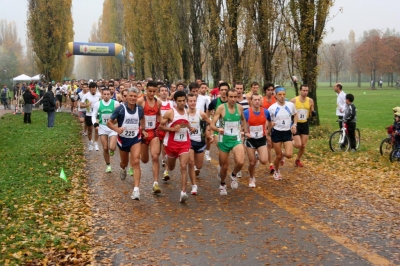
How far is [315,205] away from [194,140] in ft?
8.96

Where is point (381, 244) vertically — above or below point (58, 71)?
below

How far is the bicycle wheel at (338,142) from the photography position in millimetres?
15070

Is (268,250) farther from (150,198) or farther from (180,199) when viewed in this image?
(150,198)

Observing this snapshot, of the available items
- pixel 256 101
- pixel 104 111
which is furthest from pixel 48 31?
pixel 256 101

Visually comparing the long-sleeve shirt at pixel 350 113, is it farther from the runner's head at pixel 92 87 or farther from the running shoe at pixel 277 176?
the runner's head at pixel 92 87

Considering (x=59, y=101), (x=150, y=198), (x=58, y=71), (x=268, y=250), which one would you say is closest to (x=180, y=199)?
(x=150, y=198)

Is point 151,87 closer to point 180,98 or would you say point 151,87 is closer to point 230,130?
point 180,98

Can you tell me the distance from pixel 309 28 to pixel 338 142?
5.40 meters

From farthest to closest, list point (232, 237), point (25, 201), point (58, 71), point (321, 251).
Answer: point (58, 71) < point (25, 201) < point (232, 237) < point (321, 251)

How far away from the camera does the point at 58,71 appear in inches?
1775

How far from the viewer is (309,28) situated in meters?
18.8

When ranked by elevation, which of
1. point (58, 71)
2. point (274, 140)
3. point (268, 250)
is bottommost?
point (268, 250)

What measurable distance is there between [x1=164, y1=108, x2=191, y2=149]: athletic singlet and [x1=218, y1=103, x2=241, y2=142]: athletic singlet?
2.22ft

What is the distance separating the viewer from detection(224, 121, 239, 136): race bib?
377 inches
